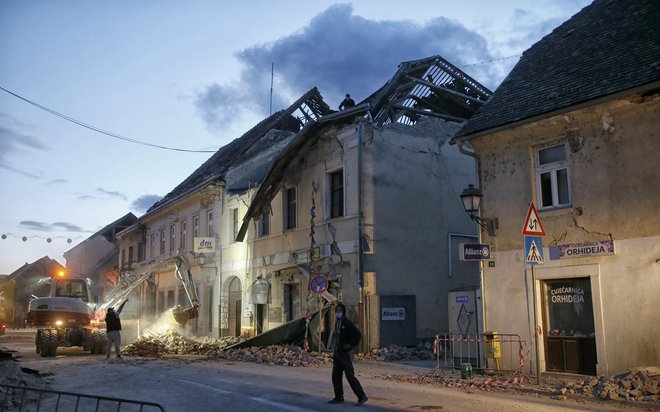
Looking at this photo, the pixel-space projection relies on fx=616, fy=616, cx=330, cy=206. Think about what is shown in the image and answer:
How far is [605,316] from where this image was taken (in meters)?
12.8

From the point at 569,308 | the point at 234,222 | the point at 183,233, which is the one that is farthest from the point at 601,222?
the point at 183,233

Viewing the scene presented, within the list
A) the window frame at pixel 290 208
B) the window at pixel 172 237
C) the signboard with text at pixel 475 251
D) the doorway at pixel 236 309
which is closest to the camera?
the signboard with text at pixel 475 251

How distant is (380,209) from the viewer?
2050cm

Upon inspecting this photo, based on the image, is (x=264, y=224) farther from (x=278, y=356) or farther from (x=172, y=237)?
(x=172, y=237)

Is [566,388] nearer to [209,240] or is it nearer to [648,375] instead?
[648,375]

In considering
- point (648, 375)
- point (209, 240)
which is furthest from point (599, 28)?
point (209, 240)

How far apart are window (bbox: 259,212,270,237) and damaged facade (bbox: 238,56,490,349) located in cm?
88

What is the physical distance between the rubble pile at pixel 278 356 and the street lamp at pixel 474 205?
600cm

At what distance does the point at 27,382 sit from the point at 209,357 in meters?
8.53

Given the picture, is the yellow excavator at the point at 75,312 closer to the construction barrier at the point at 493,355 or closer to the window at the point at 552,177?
the construction barrier at the point at 493,355

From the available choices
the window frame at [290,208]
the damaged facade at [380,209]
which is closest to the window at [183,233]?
the damaged facade at [380,209]

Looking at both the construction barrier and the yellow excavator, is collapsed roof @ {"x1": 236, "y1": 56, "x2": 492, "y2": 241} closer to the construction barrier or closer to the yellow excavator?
the yellow excavator

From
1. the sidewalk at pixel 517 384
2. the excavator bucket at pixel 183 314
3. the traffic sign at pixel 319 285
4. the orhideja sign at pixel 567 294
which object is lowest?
the sidewalk at pixel 517 384

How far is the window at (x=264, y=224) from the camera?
26.0 m
